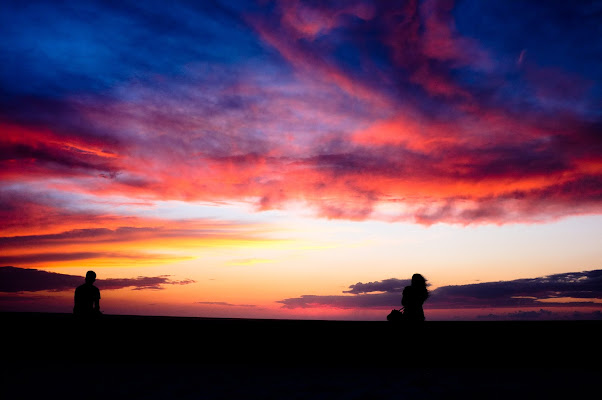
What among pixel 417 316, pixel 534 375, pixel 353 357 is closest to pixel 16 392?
pixel 353 357

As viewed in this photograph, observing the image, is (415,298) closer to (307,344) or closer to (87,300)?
(307,344)

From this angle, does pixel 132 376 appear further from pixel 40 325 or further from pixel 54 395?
pixel 40 325

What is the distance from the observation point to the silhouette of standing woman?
9219mm

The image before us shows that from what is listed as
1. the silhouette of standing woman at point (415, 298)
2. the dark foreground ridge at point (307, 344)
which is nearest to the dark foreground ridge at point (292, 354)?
the dark foreground ridge at point (307, 344)

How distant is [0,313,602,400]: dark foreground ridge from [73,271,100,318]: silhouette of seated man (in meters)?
0.51

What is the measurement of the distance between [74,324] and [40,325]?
76 centimetres

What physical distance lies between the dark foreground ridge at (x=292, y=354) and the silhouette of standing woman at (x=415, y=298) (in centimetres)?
46

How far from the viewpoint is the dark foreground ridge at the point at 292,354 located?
6758mm

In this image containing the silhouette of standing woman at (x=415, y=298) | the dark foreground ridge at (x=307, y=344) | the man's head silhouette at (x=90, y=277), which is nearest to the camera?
the dark foreground ridge at (x=307, y=344)

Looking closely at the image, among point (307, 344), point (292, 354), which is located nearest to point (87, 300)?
point (292, 354)

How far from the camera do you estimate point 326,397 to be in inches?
211

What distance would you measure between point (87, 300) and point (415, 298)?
754 cm

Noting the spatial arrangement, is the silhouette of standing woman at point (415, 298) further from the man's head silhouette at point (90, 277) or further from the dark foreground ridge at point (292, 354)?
the man's head silhouette at point (90, 277)

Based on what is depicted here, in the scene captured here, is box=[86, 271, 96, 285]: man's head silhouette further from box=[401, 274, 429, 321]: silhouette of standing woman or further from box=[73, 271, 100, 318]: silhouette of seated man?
box=[401, 274, 429, 321]: silhouette of standing woman
